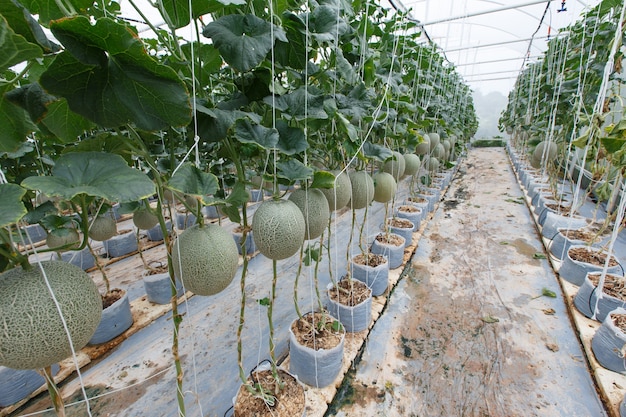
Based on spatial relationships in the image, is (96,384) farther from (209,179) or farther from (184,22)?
(184,22)

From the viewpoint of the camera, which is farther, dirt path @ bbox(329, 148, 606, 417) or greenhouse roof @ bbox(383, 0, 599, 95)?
greenhouse roof @ bbox(383, 0, 599, 95)

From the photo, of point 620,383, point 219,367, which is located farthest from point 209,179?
point 620,383

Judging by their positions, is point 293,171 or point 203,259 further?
point 293,171

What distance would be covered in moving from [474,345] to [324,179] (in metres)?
1.93

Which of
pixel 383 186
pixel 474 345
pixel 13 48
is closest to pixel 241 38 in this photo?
pixel 13 48

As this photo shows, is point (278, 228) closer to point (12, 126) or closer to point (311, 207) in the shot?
point (311, 207)

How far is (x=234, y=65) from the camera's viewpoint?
3.13 feet

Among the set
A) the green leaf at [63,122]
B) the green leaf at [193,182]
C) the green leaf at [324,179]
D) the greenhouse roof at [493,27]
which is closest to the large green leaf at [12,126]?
the green leaf at [63,122]

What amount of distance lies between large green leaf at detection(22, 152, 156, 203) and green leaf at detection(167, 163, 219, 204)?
10 cm

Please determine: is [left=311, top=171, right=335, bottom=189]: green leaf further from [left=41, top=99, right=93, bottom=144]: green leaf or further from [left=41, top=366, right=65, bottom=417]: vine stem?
[left=41, top=366, right=65, bottom=417]: vine stem

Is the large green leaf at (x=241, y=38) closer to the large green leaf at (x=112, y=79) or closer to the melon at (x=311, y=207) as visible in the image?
the large green leaf at (x=112, y=79)

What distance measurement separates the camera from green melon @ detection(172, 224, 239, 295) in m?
0.99

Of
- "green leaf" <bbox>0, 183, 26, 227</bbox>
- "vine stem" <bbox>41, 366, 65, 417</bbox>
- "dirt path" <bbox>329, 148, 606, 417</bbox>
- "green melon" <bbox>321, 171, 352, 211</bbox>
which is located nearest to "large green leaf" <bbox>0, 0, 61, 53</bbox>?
"green leaf" <bbox>0, 183, 26, 227</bbox>

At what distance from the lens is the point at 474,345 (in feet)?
7.55
